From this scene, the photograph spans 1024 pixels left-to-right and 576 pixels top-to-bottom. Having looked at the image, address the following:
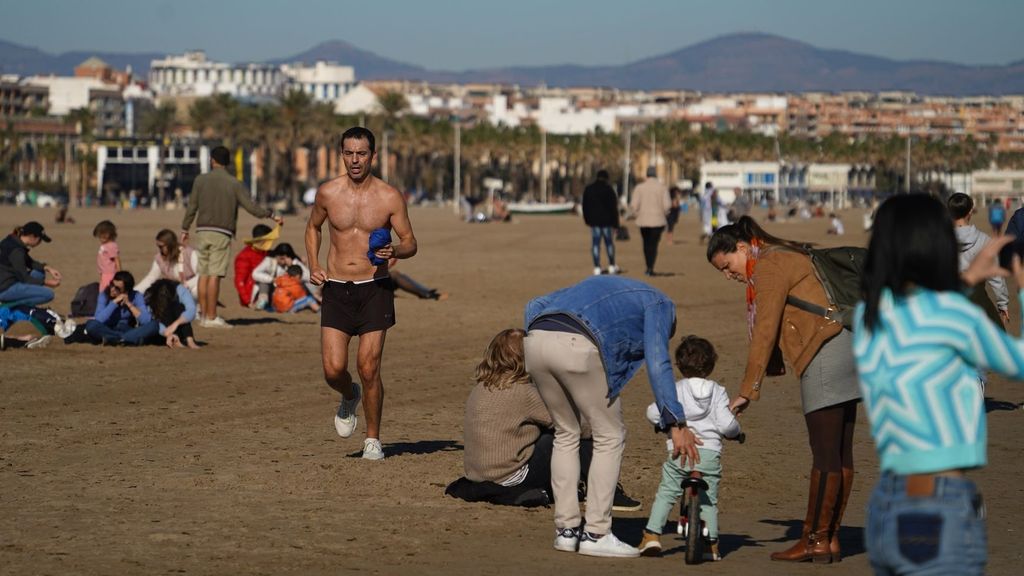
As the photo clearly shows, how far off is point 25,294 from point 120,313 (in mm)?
931

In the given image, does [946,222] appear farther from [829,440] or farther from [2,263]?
[2,263]

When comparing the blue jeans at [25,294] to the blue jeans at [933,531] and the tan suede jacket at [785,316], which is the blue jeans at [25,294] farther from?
the blue jeans at [933,531]

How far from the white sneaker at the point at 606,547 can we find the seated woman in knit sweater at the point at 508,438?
4.11 feet


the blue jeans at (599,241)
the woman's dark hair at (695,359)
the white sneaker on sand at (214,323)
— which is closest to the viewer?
the woman's dark hair at (695,359)

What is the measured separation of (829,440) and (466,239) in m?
41.2

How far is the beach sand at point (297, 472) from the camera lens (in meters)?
7.45

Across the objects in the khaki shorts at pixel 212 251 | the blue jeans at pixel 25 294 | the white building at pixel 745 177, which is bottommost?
the white building at pixel 745 177

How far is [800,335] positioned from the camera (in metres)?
7.29

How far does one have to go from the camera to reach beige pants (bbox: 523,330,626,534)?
7.09 m

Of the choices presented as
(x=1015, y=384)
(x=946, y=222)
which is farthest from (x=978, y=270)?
(x=1015, y=384)

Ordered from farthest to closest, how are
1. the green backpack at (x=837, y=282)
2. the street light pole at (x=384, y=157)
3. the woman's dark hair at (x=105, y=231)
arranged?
the street light pole at (x=384, y=157) < the woman's dark hair at (x=105, y=231) < the green backpack at (x=837, y=282)

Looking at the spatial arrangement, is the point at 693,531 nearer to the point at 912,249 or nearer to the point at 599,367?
the point at 599,367

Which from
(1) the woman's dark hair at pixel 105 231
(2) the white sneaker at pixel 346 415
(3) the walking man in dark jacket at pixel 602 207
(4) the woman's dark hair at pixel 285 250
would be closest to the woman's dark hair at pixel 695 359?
(2) the white sneaker at pixel 346 415

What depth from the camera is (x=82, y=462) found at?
9.98 m
